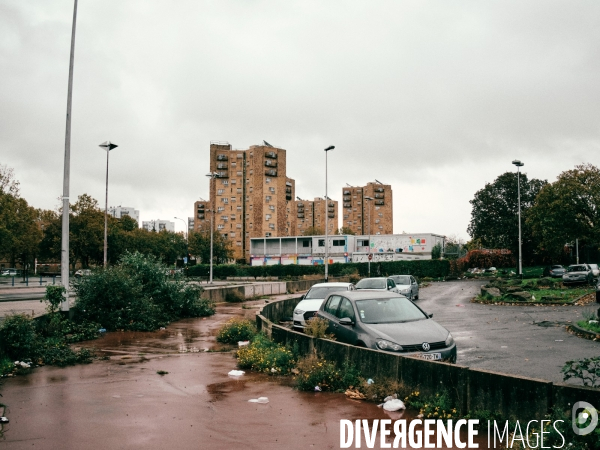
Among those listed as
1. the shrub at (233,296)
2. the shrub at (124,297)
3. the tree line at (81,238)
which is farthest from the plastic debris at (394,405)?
the tree line at (81,238)

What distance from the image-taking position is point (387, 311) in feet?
34.4

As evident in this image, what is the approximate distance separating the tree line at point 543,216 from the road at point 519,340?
2403 centimetres

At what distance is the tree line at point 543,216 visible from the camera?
4428 cm

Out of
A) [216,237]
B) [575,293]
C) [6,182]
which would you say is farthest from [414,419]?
[216,237]

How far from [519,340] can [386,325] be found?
6.13 m

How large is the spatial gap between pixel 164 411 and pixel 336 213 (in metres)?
185

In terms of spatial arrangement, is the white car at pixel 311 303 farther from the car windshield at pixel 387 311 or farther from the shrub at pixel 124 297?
the shrub at pixel 124 297

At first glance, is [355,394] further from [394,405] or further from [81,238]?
[81,238]

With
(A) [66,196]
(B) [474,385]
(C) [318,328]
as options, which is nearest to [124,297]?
(A) [66,196]

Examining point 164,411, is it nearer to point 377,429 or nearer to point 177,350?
point 377,429

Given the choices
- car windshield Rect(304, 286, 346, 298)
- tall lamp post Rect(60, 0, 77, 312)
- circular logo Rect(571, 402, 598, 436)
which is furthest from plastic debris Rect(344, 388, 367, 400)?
tall lamp post Rect(60, 0, 77, 312)

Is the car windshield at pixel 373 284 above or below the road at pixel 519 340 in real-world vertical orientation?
above

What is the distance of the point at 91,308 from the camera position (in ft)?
57.4

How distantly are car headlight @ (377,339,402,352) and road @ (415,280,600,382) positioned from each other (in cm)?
246
